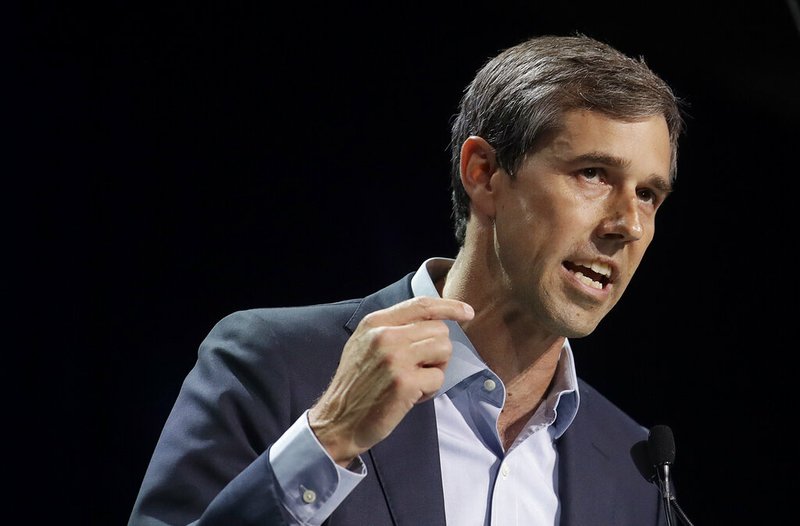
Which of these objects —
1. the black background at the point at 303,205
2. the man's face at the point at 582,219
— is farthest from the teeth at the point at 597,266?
the black background at the point at 303,205

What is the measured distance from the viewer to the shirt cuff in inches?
68.3

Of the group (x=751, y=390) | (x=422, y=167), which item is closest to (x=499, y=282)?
(x=422, y=167)

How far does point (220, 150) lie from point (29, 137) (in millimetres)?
551

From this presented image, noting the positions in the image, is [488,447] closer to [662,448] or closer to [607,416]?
[662,448]

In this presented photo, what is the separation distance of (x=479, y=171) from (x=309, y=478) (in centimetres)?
98

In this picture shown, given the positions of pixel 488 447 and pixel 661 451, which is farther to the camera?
pixel 488 447

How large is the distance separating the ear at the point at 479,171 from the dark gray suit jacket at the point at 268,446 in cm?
27

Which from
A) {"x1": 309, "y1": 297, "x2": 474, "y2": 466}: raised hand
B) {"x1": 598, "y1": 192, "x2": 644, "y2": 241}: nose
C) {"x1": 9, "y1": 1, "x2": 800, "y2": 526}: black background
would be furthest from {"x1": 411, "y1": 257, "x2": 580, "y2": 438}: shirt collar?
{"x1": 9, "y1": 1, "x2": 800, "y2": 526}: black background

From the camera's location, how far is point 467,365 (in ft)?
7.64

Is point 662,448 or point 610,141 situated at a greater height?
point 610,141

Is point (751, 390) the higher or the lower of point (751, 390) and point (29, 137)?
the lower

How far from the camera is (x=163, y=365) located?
2924 millimetres

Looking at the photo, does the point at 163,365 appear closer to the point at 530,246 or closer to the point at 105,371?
the point at 105,371

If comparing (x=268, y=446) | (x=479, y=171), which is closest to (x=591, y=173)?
(x=479, y=171)
